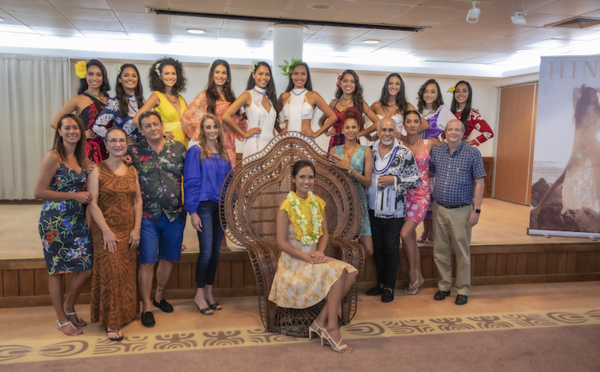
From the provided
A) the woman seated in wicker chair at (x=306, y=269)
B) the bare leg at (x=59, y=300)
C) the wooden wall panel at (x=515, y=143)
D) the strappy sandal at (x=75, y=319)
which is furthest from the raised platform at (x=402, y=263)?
the wooden wall panel at (x=515, y=143)

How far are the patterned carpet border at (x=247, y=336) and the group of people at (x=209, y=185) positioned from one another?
17 cm

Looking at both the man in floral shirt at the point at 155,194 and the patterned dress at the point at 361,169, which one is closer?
the man in floral shirt at the point at 155,194

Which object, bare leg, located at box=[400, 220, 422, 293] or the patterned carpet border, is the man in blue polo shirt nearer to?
bare leg, located at box=[400, 220, 422, 293]

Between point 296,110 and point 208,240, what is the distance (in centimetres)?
147

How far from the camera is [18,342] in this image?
3.32m

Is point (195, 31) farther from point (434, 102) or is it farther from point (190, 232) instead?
point (434, 102)

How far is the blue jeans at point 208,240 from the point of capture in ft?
12.3

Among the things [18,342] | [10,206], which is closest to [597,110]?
[18,342]

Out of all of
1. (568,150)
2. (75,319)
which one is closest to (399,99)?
(568,150)

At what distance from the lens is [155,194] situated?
356cm

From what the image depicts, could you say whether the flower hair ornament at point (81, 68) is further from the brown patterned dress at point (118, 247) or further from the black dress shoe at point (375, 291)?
the black dress shoe at point (375, 291)

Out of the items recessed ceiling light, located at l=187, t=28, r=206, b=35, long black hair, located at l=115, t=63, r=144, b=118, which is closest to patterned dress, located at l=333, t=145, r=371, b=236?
long black hair, located at l=115, t=63, r=144, b=118

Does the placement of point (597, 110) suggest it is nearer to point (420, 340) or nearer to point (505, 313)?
point (505, 313)

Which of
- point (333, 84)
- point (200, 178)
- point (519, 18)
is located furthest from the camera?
point (333, 84)
